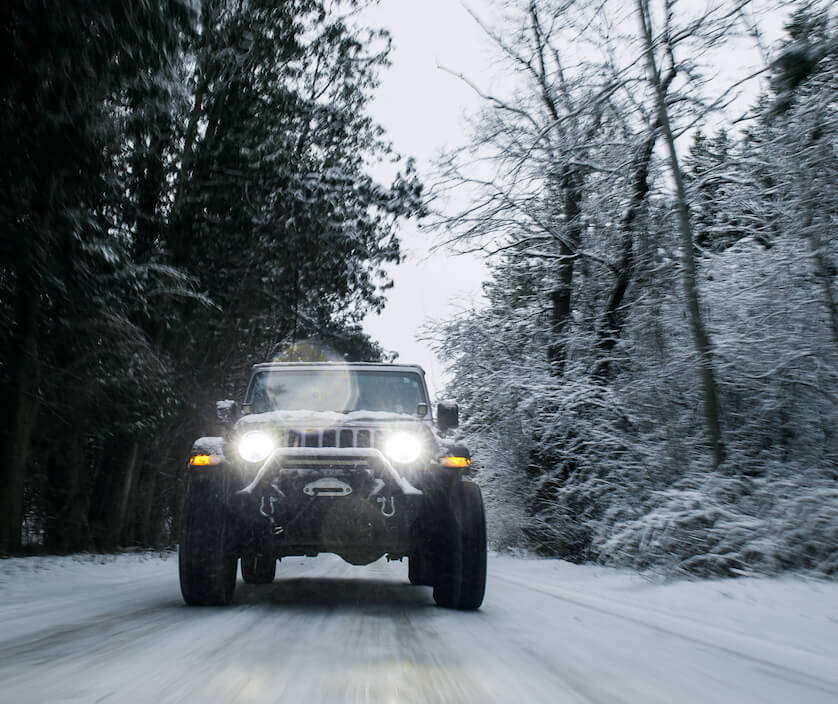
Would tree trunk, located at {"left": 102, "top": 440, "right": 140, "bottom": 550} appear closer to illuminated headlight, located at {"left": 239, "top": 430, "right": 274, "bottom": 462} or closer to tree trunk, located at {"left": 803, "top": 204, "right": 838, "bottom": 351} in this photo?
illuminated headlight, located at {"left": 239, "top": 430, "right": 274, "bottom": 462}

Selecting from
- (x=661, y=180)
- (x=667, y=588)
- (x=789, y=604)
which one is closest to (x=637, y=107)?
(x=661, y=180)

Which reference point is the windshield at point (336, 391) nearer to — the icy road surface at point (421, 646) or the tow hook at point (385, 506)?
the tow hook at point (385, 506)

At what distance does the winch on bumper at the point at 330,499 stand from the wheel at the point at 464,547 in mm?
287

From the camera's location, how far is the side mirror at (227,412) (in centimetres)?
650

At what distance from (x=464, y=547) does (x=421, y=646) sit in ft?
4.61

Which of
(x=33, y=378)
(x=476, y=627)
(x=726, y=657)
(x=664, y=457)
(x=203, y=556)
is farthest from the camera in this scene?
(x=33, y=378)

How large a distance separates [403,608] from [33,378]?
7749 mm

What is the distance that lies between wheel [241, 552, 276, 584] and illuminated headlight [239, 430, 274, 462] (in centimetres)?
A: 147

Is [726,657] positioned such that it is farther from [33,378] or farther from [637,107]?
[33,378]

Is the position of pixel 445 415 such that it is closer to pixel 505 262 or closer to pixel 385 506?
pixel 385 506

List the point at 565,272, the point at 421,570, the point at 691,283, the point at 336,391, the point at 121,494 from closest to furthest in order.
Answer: the point at 421,570 → the point at 336,391 → the point at 691,283 → the point at 565,272 → the point at 121,494

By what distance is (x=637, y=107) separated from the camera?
460 inches

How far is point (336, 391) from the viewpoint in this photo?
741 cm

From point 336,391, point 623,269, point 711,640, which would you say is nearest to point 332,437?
point 336,391
